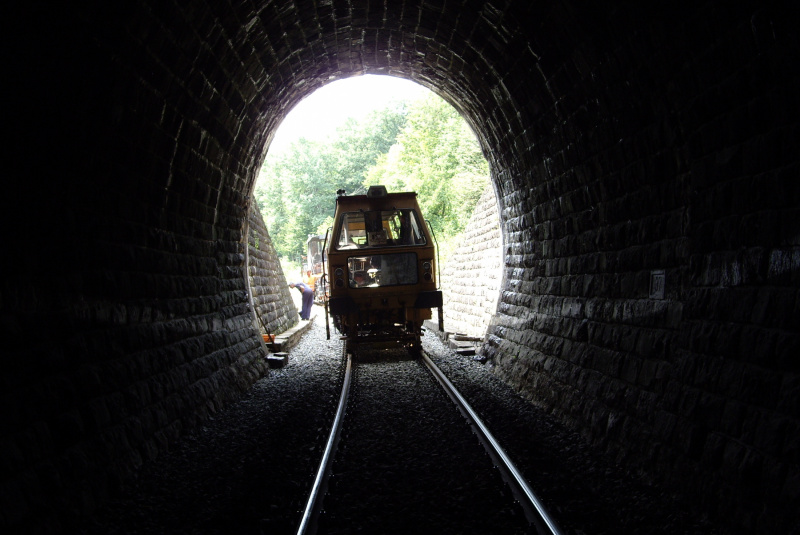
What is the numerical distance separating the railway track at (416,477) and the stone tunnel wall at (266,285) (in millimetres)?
5910

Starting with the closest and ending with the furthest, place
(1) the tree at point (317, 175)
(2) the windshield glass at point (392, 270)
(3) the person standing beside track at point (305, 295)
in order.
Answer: (2) the windshield glass at point (392, 270) < (3) the person standing beside track at point (305, 295) < (1) the tree at point (317, 175)

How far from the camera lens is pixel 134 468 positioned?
4621 millimetres

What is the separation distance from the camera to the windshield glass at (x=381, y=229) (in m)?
10.8

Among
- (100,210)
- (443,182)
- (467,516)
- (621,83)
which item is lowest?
(467,516)

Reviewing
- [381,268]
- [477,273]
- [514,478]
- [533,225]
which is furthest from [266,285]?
[514,478]

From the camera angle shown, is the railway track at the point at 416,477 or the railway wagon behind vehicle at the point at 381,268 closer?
the railway track at the point at 416,477

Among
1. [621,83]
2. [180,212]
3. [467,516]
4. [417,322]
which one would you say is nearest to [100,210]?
[180,212]

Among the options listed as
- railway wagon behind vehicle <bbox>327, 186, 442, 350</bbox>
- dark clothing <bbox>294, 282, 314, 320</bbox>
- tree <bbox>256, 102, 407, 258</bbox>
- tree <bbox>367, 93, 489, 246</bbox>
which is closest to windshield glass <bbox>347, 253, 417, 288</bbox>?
railway wagon behind vehicle <bbox>327, 186, 442, 350</bbox>

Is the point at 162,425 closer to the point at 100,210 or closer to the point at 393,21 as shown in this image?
the point at 100,210

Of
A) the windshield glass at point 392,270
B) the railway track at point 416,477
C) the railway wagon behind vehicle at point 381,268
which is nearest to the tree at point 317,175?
the railway wagon behind vehicle at point 381,268

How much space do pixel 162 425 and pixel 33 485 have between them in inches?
78.0

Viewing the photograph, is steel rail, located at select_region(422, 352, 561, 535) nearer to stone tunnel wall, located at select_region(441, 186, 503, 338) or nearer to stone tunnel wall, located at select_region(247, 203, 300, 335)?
stone tunnel wall, located at select_region(441, 186, 503, 338)

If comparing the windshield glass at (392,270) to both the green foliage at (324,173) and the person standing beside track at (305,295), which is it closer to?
the person standing beside track at (305,295)

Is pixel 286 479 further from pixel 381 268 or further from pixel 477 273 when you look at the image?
pixel 477 273
